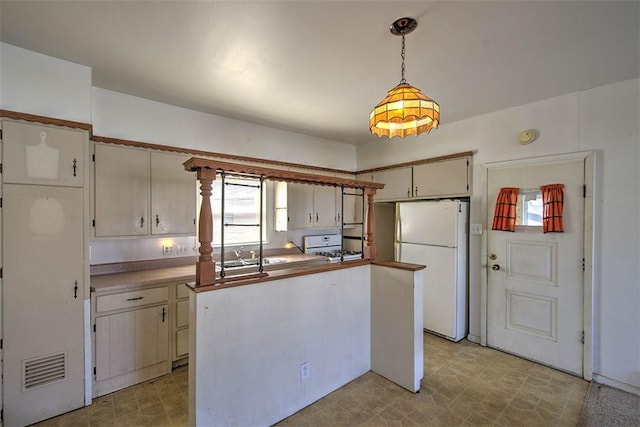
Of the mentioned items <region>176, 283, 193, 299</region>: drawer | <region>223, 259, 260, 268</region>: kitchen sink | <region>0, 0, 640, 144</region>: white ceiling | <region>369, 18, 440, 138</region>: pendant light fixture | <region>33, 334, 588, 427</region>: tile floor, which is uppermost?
<region>0, 0, 640, 144</region>: white ceiling

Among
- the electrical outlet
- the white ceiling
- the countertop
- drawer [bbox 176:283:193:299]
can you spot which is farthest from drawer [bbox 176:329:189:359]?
the white ceiling

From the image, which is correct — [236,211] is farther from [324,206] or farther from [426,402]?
[426,402]

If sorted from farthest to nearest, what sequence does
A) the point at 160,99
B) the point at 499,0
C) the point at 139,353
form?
the point at 160,99, the point at 139,353, the point at 499,0

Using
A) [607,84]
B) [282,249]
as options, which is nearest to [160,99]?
[282,249]

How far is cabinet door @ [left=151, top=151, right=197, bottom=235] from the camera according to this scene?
289 centimetres

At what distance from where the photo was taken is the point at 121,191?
2691mm

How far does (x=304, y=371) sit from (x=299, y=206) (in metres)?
2.27

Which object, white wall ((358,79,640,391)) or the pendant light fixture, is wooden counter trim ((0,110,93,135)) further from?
white wall ((358,79,640,391))

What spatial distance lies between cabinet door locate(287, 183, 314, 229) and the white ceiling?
4.41ft

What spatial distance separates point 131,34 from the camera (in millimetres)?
1914

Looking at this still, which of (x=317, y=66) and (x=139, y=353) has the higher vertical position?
(x=317, y=66)

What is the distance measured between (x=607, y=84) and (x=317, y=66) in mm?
2575

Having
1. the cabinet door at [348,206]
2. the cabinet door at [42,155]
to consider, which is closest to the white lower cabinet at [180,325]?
the cabinet door at [42,155]

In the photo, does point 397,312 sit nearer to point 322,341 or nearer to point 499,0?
point 322,341
